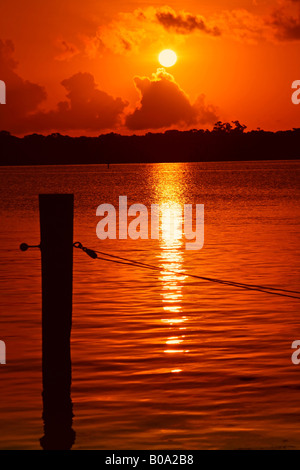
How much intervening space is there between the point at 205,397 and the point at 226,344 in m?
3.72

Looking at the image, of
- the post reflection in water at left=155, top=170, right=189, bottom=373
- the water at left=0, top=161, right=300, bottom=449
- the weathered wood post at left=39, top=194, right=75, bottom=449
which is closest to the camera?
the weathered wood post at left=39, top=194, right=75, bottom=449

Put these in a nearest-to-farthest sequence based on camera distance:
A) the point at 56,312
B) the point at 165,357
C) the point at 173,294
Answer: the point at 56,312, the point at 165,357, the point at 173,294

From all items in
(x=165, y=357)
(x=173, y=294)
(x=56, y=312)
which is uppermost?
(x=56, y=312)

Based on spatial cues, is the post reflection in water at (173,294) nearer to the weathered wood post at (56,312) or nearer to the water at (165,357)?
the water at (165,357)

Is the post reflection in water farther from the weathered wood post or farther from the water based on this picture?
the weathered wood post

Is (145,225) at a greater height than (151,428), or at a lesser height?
greater

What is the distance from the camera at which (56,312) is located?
13375 millimetres

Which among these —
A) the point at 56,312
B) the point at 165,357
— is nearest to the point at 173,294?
the point at 165,357

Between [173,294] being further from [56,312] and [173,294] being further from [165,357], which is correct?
[56,312]

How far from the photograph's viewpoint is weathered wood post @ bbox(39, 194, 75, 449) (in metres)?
12.8

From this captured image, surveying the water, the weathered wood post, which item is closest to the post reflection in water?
the water

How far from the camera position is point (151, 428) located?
13.4 meters

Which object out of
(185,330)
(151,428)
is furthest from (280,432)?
(185,330)
